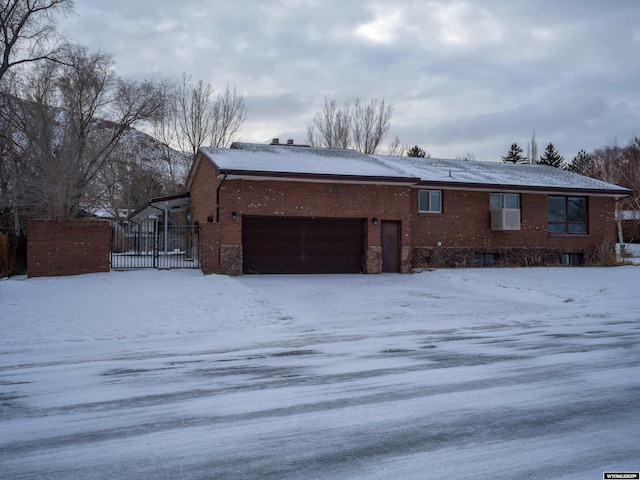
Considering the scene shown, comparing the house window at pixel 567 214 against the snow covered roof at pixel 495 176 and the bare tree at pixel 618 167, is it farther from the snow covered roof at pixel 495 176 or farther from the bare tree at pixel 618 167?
the bare tree at pixel 618 167

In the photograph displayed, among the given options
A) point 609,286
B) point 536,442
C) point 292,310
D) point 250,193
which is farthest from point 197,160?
point 536,442

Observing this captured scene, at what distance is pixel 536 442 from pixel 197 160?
2190 cm

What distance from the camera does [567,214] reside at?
26297 millimetres

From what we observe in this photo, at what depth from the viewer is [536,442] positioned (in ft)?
15.1

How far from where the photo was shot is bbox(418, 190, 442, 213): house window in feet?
77.9

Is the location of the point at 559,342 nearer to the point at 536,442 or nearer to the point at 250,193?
the point at 536,442

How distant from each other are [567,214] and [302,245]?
13934 mm

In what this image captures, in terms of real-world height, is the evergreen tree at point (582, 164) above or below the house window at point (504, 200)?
above

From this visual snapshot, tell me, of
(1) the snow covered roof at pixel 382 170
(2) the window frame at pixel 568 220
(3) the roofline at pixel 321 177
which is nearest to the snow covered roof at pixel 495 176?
(1) the snow covered roof at pixel 382 170

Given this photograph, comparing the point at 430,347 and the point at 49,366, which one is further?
the point at 430,347

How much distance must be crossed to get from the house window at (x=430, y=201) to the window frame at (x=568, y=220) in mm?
5991

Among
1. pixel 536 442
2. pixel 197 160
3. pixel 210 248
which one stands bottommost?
pixel 536 442

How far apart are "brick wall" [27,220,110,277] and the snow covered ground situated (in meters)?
3.99

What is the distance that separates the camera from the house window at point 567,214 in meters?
26.0
